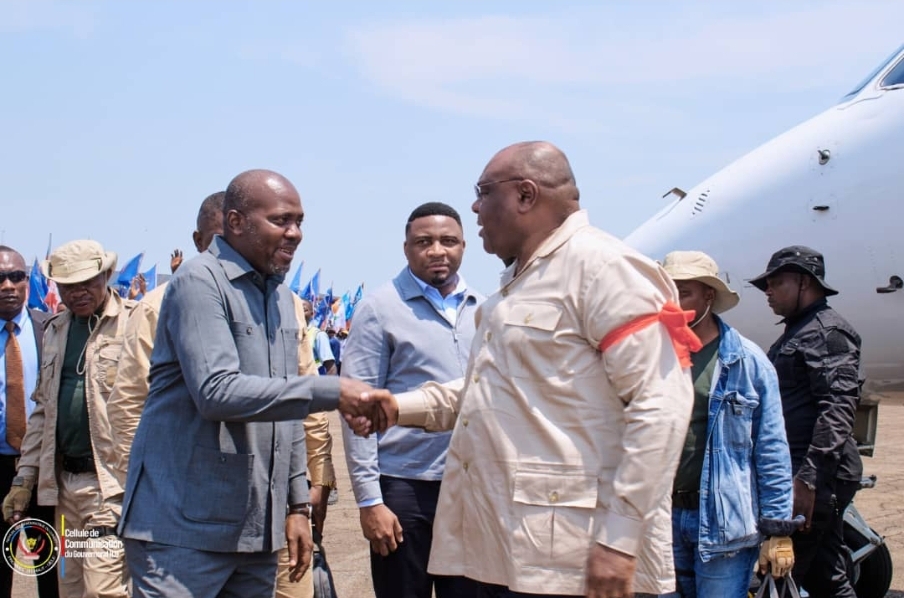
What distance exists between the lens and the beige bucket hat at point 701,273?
4.67 meters

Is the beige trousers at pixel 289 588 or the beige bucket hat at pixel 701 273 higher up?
the beige bucket hat at pixel 701 273

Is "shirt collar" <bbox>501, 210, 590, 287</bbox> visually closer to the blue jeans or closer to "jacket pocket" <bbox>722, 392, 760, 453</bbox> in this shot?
"jacket pocket" <bbox>722, 392, 760, 453</bbox>

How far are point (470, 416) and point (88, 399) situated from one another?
269 cm

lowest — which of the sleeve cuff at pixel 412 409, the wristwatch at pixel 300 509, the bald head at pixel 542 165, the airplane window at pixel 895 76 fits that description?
the wristwatch at pixel 300 509

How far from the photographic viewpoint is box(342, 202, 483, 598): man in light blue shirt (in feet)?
14.3

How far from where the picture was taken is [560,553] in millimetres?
2797

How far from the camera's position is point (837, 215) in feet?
19.6

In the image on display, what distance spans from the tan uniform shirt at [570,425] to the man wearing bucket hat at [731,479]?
59.5 inches

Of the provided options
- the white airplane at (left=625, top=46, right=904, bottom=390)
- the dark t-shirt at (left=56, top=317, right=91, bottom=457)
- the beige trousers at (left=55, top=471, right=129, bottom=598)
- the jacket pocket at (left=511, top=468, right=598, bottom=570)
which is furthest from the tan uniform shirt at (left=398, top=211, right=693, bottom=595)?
the white airplane at (left=625, top=46, right=904, bottom=390)

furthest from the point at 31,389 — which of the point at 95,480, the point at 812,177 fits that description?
the point at 812,177

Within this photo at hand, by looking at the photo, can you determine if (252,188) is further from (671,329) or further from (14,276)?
(14,276)

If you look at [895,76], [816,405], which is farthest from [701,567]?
[895,76]

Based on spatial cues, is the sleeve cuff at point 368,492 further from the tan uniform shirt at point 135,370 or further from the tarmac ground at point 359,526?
the tarmac ground at point 359,526

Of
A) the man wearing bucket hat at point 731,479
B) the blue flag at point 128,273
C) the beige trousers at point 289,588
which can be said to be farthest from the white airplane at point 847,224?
the blue flag at point 128,273
